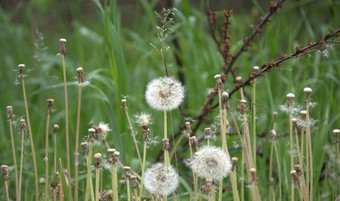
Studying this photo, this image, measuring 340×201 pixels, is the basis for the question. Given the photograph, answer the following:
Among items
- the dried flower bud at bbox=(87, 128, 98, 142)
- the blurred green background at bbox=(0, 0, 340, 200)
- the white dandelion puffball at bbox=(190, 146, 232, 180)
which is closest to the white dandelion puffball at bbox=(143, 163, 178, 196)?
the white dandelion puffball at bbox=(190, 146, 232, 180)

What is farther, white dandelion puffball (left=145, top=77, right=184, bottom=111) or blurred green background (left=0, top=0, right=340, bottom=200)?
blurred green background (left=0, top=0, right=340, bottom=200)

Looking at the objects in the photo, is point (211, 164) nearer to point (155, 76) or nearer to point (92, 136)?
point (92, 136)

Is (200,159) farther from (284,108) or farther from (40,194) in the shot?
(40,194)

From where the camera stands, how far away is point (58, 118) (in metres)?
3.35

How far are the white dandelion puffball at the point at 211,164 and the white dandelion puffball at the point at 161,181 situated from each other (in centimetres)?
7

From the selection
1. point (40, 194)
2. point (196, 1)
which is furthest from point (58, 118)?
point (196, 1)

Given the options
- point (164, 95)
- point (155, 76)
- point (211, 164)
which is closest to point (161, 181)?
point (211, 164)

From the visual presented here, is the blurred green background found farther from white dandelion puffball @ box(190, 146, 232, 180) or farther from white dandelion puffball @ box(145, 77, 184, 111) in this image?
white dandelion puffball @ box(190, 146, 232, 180)

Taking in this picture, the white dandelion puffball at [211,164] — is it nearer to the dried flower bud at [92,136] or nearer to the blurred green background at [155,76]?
the dried flower bud at [92,136]

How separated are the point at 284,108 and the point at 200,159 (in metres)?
0.36

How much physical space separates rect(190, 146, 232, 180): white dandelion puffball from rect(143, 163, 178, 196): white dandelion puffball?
0.25ft

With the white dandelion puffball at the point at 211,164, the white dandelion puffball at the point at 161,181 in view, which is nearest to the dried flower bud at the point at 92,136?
the white dandelion puffball at the point at 161,181

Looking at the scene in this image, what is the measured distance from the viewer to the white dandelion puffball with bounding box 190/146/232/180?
4.12 ft

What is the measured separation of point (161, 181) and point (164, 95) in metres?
0.31
